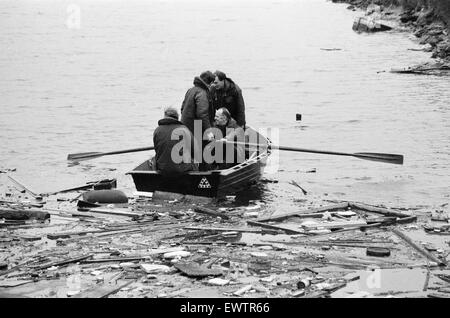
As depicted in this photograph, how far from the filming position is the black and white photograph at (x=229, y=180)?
12.1 m

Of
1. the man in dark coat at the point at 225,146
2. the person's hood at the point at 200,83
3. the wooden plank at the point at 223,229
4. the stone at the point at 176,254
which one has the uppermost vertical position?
the person's hood at the point at 200,83

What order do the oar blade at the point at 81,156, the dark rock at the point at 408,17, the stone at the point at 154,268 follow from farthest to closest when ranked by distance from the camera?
1. the dark rock at the point at 408,17
2. the oar blade at the point at 81,156
3. the stone at the point at 154,268

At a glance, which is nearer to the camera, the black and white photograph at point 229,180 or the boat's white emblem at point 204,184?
the black and white photograph at point 229,180

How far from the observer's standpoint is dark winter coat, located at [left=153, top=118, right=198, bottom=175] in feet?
55.4

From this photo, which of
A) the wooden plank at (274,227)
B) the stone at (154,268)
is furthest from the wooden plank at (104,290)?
the wooden plank at (274,227)

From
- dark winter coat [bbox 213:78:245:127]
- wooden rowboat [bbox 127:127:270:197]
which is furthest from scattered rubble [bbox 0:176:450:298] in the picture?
dark winter coat [bbox 213:78:245:127]

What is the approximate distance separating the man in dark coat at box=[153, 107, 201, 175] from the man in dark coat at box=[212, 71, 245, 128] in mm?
2680

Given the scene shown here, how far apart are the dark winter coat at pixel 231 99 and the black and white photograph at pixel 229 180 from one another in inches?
1.2

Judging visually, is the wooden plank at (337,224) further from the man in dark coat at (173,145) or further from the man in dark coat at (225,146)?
the man in dark coat at (225,146)

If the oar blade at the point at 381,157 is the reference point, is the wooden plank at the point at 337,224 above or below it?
below

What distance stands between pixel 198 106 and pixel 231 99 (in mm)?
1678

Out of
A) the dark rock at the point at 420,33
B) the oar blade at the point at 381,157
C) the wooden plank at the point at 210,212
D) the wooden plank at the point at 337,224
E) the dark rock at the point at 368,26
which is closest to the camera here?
the wooden plank at the point at 337,224
